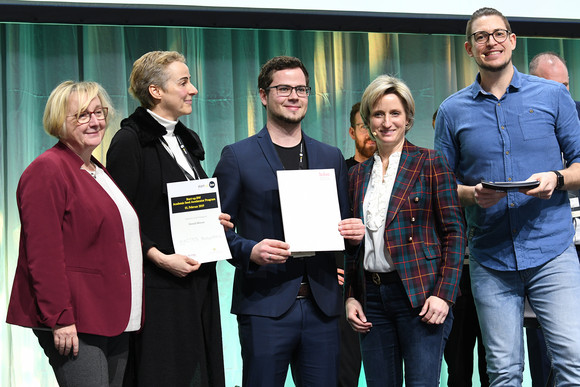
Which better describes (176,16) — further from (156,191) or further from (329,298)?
(329,298)

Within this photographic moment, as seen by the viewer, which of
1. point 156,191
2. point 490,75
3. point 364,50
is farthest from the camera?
point 364,50

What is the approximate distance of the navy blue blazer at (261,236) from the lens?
99.6 inches

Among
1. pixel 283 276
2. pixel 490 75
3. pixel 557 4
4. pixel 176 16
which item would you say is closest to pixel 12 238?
pixel 176 16

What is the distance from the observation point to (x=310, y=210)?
2.51 m

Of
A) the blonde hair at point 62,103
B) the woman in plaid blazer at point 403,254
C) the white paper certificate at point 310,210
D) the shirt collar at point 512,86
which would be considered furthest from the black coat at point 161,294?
the shirt collar at point 512,86

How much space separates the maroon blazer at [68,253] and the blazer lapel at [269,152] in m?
0.59

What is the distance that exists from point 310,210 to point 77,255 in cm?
81

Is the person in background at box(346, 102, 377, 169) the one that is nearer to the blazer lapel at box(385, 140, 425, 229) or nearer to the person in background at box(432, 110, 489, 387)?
the person in background at box(432, 110, 489, 387)

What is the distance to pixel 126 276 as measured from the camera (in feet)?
7.95

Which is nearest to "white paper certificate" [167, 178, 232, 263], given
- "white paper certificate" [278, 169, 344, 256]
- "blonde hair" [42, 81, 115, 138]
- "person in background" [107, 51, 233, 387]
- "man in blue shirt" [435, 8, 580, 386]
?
"person in background" [107, 51, 233, 387]

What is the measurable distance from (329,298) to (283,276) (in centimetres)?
19

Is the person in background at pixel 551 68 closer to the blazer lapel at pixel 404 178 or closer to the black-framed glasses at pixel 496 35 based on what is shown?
the black-framed glasses at pixel 496 35

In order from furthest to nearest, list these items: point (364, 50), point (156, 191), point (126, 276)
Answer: point (364, 50), point (156, 191), point (126, 276)

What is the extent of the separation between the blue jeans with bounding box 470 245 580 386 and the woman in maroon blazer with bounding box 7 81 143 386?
1308 mm
